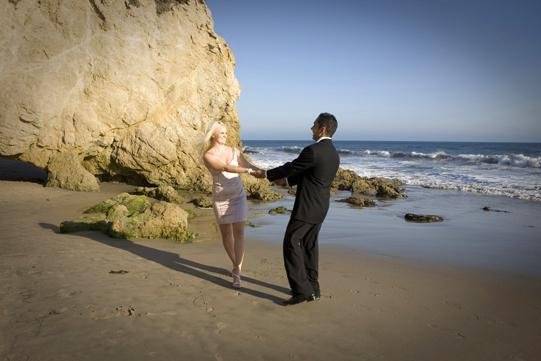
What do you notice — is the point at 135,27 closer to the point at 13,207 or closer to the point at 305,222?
the point at 13,207

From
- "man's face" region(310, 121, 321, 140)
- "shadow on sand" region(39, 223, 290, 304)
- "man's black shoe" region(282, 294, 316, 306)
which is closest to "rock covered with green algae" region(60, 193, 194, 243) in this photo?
"shadow on sand" region(39, 223, 290, 304)

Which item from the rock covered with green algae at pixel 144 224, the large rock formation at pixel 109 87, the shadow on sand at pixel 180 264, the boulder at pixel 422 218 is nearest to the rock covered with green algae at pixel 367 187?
the boulder at pixel 422 218

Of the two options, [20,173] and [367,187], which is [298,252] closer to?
[367,187]

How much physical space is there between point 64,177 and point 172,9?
6.15 m

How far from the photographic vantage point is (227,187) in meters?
4.75

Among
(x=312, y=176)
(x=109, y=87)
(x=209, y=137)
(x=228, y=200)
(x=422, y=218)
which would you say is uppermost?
(x=109, y=87)

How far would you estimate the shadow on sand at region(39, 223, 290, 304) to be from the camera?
4.77 meters

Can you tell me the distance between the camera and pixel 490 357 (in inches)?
132

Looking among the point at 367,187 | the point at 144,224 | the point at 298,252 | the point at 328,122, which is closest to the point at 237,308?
the point at 298,252

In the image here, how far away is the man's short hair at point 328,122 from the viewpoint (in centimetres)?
421

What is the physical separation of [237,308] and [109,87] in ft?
31.3

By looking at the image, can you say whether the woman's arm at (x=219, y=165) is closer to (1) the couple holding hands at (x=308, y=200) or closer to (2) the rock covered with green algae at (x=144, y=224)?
(1) the couple holding hands at (x=308, y=200)

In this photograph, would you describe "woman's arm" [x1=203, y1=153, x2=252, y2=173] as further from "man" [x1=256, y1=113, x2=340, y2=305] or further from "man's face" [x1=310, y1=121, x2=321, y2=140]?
"man's face" [x1=310, y1=121, x2=321, y2=140]

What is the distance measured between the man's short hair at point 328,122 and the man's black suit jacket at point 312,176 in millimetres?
122
